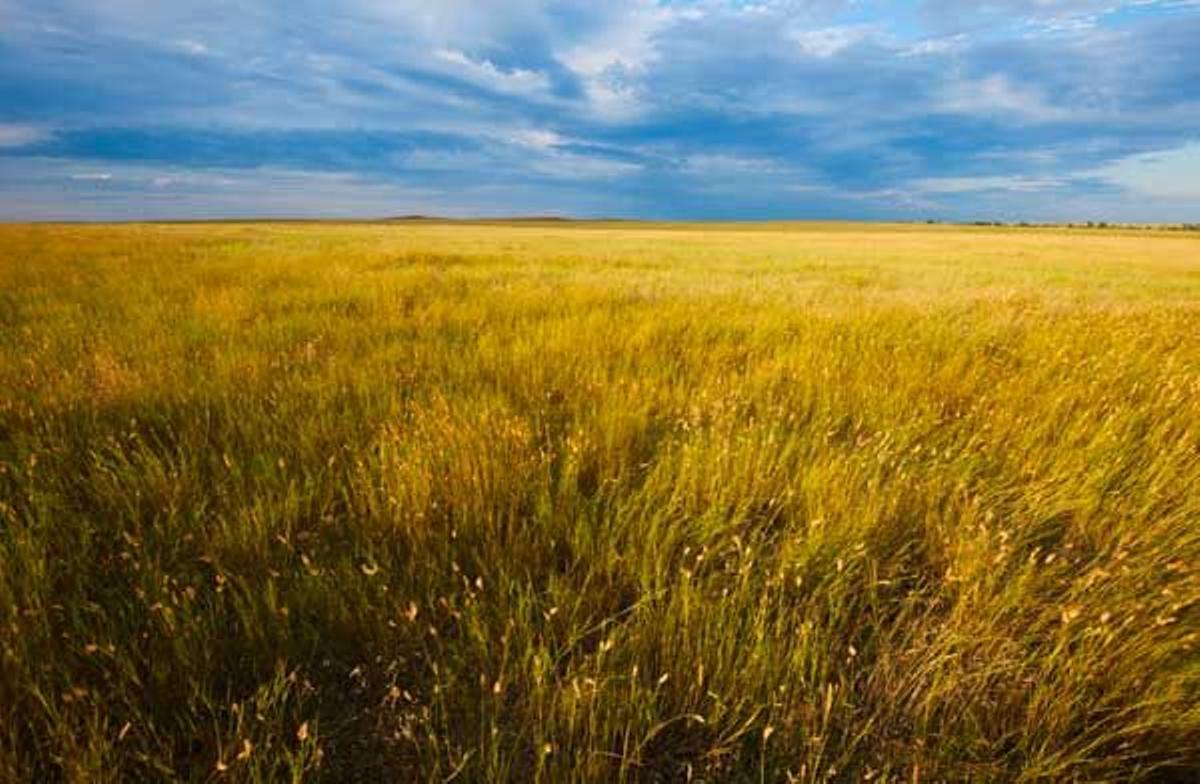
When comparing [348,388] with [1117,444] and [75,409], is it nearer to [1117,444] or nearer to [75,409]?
[75,409]

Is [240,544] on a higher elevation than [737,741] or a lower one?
higher

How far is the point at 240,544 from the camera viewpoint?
5.98ft

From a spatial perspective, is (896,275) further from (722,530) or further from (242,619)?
(242,619)

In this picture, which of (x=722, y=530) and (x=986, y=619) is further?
(x=722, y=530)

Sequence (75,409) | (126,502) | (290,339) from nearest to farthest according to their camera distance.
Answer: (126,502) < (75,409) < (290,339)

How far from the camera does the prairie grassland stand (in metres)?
1.28

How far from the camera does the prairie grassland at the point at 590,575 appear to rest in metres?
1.28

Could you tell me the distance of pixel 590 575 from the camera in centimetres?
171

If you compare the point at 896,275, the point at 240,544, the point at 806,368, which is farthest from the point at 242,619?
the point at 896,275

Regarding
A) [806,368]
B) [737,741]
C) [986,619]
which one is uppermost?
[806,368]

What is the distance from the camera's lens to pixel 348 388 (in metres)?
3.58

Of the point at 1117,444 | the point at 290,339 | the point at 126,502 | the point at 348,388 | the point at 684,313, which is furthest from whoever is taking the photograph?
the point at 684,313

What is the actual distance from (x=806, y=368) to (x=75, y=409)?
4.38 meters

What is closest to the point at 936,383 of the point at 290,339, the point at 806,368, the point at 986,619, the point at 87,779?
the point at 806,368
